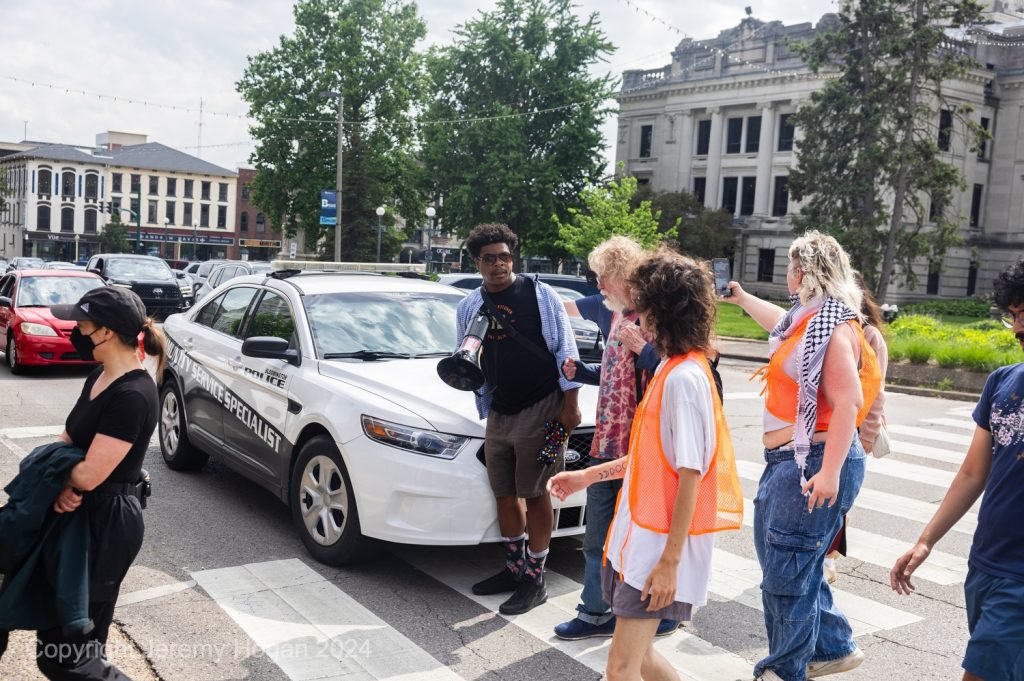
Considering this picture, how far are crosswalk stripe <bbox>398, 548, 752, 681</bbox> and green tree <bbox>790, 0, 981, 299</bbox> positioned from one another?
1412 inches

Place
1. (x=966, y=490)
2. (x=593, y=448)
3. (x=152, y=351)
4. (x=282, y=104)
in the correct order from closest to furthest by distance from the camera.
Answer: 1. (x=966, y=490)
2. (x=152, y=351)
3. (x=593, y=448)
4. (x=282, y=104)

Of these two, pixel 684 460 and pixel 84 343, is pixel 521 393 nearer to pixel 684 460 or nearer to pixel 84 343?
pixel 684 460

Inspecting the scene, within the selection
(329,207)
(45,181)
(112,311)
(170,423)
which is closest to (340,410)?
(112,311)

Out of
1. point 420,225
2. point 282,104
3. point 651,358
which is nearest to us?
point 651,358

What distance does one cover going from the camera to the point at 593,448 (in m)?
4.27

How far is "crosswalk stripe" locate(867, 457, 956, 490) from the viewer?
8.62 meters

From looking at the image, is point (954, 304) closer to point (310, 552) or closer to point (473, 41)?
point (473, 41)

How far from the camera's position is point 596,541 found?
4.45 metres

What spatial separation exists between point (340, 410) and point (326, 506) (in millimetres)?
580

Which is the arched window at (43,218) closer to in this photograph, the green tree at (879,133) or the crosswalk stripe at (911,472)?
the green tree at (879,133)

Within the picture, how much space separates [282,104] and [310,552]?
45.4 metres

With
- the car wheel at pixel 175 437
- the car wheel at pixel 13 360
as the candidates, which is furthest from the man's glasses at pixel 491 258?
the car wheel at pixel 13 360

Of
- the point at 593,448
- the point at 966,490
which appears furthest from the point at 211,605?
the point at 966,490

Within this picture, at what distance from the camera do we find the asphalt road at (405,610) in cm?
421
